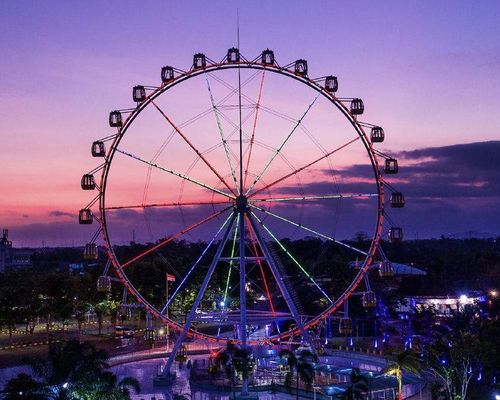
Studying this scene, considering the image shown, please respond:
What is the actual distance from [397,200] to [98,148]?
14692 mm

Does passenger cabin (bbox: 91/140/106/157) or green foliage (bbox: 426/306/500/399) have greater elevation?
passenger cabin (bbox: 91/140/106/157)

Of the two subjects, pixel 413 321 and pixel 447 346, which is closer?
pixel 447 346

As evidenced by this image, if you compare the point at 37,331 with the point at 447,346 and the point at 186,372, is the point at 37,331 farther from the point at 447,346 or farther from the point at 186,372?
the point at 447,346

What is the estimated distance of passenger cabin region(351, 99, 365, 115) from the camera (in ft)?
117

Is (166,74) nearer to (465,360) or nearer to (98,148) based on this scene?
(98,148)

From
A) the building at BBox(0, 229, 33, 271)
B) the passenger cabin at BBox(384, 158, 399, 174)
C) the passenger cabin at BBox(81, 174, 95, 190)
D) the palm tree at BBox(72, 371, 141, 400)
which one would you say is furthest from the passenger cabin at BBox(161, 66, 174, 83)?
the building at BBox(0, 229, 33, 271)

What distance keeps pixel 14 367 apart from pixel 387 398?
66.5 ft

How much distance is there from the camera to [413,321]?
51750 millimetres

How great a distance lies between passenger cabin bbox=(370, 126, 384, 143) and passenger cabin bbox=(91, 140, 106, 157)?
513 inches

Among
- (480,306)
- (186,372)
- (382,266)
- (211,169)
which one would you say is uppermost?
(211,169)

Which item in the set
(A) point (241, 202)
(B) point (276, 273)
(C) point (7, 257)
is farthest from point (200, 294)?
(C) point (7, 257)

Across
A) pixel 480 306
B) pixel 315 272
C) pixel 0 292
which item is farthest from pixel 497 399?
pixel 315 272

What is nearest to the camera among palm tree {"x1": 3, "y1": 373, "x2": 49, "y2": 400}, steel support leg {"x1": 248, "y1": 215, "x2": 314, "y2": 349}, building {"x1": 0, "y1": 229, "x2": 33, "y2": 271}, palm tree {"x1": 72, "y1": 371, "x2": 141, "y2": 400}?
palm tree {"x1": 3, "y1": 373, "x2": 49, "y2": 400}

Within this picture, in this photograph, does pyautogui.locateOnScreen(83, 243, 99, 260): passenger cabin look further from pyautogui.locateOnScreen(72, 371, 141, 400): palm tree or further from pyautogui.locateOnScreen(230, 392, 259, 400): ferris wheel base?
pyautogui.locateOnScreen(72, 371, 141, 400): palm tree
